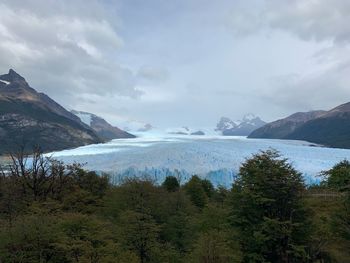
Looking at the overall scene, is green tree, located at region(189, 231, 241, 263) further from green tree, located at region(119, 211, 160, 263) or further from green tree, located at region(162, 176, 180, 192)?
green tree, located at region(162, 176, 180, 192)

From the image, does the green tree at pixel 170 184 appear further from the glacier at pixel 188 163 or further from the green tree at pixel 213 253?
the green tree at pixel 213 253

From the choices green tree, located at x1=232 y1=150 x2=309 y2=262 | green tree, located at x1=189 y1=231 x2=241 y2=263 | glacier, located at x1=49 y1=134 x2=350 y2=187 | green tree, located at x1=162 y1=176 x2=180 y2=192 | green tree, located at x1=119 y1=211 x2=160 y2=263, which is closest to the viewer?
green tree, located at x1=189 y1=231 x2=241 y2=263

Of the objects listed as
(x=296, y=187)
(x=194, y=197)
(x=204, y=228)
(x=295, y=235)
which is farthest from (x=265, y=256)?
(x=194, y=197)

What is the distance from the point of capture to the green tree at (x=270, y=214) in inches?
1154

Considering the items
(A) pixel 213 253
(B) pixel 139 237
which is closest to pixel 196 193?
(B) pixel 139 237

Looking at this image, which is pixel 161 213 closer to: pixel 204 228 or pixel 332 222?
pixel 204 228

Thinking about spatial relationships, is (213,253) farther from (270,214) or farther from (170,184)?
(170,184)

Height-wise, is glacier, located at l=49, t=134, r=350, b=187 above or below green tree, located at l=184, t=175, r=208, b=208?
above

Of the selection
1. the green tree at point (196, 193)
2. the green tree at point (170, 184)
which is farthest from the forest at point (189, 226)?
the green tree at point (170, 184)

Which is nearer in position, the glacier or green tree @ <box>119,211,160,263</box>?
green tree @ <box>119,211,160,263</box>

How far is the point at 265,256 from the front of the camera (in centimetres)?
3067

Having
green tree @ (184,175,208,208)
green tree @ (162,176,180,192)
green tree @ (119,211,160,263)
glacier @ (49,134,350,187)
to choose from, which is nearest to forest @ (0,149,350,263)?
green tree @ (119,211,160,263)

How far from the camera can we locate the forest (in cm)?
2642

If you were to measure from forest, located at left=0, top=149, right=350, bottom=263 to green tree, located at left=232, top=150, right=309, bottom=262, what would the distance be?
7 cm
